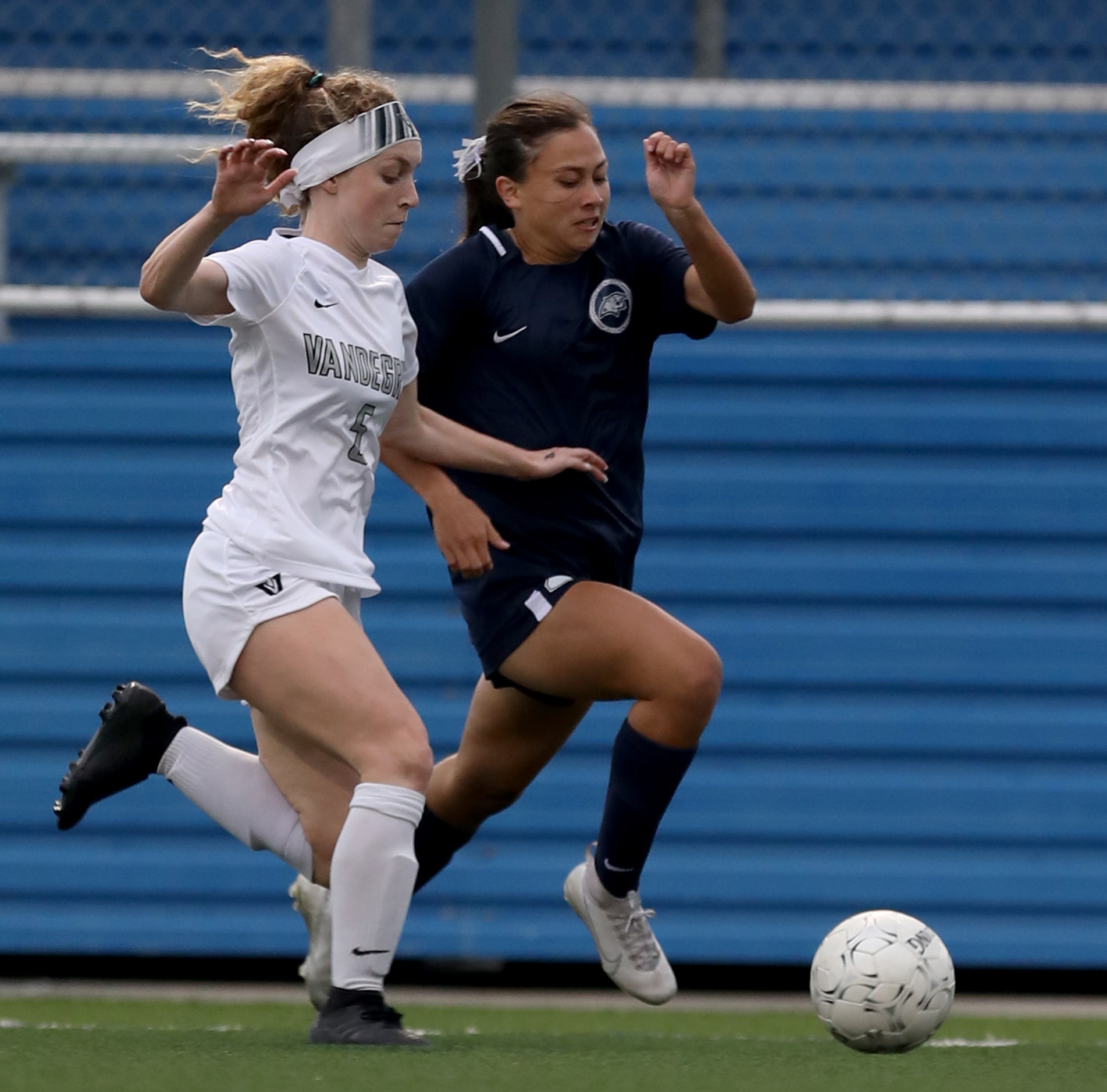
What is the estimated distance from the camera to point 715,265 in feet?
12.7

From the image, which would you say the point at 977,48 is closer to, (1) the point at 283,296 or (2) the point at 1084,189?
(2) the point at 1084,189

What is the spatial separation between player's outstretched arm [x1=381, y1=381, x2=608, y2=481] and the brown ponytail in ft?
1.86

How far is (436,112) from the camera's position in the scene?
20.0 ft

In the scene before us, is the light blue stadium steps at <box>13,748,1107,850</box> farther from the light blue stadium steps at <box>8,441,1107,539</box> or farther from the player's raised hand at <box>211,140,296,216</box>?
the player's raised hand at <box>211,140,296,216</box>

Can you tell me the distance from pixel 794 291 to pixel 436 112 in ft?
4.14

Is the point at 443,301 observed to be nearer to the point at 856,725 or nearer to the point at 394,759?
the point at 394,759

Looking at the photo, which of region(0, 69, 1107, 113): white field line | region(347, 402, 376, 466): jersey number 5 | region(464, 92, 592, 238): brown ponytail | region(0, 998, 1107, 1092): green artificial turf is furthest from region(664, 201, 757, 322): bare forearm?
region(0, 69, 1107, 113): white field line

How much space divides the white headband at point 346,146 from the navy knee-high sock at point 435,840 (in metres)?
1.50

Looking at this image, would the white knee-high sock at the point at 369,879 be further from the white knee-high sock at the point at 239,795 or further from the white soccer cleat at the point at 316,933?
the white soccer cleat at the point at 316,933

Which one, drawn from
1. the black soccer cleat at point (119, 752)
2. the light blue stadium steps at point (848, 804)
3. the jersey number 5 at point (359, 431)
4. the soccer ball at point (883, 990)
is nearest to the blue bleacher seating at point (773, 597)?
the light blue stadium steps at point (848, 804)

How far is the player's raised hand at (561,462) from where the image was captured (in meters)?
3.93

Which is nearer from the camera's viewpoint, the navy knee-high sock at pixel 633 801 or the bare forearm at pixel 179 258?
the bare forearm at pixel 179 258

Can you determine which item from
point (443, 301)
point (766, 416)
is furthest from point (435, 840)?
point (766, 416)

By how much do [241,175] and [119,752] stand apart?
48.4 inches
